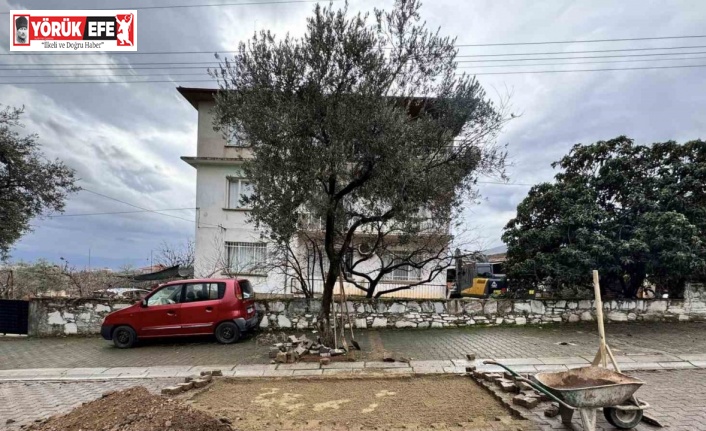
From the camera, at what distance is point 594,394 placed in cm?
416

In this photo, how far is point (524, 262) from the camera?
12.3m

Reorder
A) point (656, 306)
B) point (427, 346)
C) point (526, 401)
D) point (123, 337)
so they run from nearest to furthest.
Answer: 1. point (526, 401)
2. point (427, 346)
3. point (123, 337)
4. point (656, 306)

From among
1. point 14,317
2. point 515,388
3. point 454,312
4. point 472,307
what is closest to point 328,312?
point 454,312

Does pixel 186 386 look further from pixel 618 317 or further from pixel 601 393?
pixel 618 317

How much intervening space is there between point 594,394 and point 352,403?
2.97 metres

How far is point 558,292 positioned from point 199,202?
49.5ft

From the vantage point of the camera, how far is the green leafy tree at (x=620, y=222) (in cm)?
1089

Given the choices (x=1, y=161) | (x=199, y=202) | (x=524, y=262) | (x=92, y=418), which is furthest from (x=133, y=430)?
(x=199, y=202)

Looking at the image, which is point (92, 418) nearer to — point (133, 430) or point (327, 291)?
point (133, 430)

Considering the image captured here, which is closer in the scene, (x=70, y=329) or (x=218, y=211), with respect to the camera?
(x=70, y=329)

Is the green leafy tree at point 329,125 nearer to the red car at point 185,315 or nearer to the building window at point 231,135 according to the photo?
the building window at point 231,135

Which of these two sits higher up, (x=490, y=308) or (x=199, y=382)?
(x=490, y=308)

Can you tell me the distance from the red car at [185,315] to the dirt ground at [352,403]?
3.53 meters

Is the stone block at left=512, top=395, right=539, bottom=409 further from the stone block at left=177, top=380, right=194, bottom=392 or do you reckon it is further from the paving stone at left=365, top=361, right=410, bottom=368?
the stone block at left=177, top=380, right=194, bottom=392
